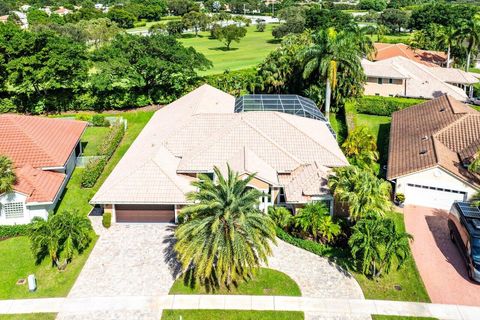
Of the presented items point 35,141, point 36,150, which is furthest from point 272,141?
point 35,141

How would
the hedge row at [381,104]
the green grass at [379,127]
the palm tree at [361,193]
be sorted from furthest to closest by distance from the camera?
the hedge row at [381,104]
the green grass at [379,127]
the palm tree at [361,193]

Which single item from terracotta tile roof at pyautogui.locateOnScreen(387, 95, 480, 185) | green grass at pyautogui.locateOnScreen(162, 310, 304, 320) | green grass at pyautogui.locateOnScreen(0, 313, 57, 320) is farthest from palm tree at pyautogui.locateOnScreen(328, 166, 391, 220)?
green grass at pyautogui.locateOnScreen(0, 313, 57, 320)

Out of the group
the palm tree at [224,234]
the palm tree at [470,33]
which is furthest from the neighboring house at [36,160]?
the palm tree at [470,33]

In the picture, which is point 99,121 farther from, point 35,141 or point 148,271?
point 148,271

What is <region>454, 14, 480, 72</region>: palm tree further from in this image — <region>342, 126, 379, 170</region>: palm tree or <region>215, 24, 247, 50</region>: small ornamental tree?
<region>215, 24, 247, 50</region>: small ornamental tree

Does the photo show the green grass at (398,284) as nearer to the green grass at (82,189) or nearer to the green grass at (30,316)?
the green grass at (30,316)

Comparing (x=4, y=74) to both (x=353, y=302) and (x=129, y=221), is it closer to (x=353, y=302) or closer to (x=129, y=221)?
(x=129, y=221)
